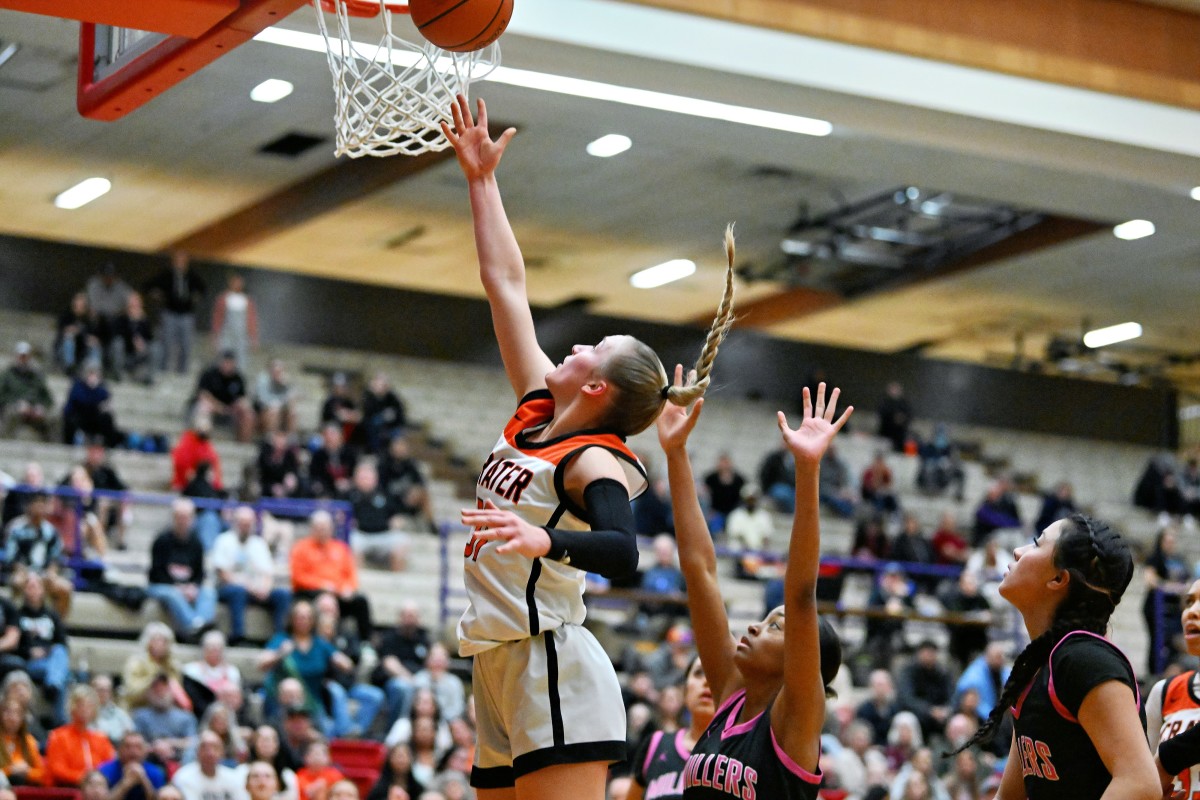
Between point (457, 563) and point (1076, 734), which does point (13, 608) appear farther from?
point (1076, 734)

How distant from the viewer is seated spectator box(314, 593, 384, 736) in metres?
11.4

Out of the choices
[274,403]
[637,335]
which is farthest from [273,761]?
[637,335]

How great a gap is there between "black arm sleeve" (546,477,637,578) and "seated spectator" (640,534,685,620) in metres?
10.6

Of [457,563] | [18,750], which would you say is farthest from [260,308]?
[18,750]

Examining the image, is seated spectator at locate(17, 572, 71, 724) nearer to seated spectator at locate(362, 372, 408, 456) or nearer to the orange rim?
seated spectator at locate(362, 372, 408, 456)

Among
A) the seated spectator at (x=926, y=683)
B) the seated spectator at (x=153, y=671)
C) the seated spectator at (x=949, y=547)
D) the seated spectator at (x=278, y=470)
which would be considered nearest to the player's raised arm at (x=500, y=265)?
the seated spectator at (x=153, y=671)

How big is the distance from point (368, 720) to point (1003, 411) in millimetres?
15129

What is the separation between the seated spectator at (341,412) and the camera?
56.9ft

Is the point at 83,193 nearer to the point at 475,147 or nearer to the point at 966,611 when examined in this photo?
the point at 966,611

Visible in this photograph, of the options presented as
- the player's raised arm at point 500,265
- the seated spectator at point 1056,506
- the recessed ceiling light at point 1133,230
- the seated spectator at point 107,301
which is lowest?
the player's raised arm at point 500,265

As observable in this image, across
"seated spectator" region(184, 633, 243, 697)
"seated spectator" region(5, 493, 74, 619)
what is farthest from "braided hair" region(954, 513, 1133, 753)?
"seated spectator" region(5, 493, 74, 619)

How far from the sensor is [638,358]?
3.60 metres

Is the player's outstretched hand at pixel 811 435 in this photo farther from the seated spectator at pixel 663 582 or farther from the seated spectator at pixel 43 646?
the seated spectator at pixel 663 582

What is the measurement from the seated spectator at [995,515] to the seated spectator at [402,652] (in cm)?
835
